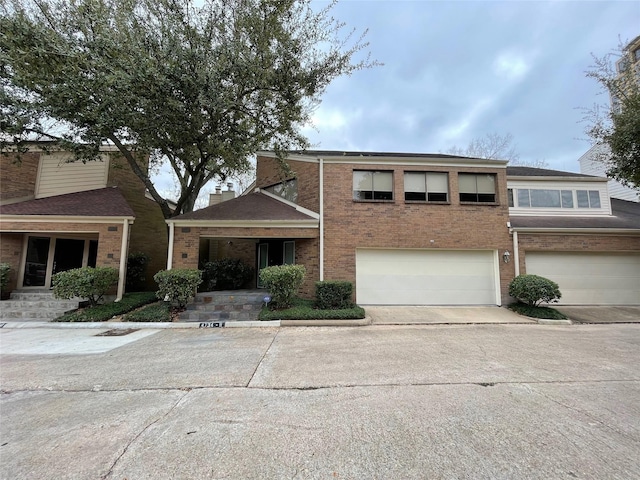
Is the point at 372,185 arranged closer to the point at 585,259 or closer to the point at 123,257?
the point at 585,259

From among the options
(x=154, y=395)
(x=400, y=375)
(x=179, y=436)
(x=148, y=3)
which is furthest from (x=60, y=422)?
(x=148, y=3)

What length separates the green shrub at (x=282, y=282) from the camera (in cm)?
867

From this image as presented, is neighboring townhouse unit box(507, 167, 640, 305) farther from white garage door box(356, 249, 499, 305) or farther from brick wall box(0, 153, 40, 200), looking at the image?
brick wall box(0, 153, 40, 200)

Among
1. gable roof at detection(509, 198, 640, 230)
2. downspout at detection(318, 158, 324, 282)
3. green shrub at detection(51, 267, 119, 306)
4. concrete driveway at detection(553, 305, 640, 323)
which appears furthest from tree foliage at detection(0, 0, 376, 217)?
concrete driveway at detection(553, 305, 640, 323)

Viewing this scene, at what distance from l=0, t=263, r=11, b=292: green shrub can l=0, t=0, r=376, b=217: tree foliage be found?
4.06m

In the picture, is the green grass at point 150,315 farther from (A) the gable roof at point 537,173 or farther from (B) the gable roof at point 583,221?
(A) the gable roof at point 537,173

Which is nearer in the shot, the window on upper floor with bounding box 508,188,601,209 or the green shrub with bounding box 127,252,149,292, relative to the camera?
the green shrub with bounding box 127,252,149,292

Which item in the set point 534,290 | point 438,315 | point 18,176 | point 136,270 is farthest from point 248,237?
point 18,176

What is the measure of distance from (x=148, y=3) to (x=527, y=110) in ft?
56.1

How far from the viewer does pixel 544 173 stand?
14.1m

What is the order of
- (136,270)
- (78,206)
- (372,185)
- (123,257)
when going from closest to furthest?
(123,257) → (372,185) → (78,206) → (136,270)

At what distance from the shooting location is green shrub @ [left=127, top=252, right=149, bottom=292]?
12.1 metres

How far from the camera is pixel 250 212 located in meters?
10.8

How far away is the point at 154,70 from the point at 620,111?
1489 centimetres
